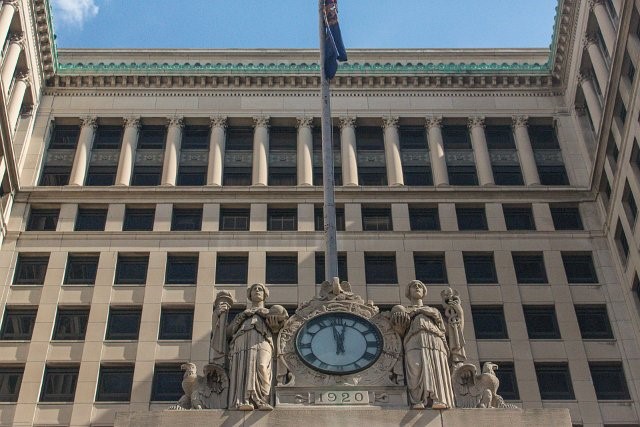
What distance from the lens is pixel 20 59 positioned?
168 ft

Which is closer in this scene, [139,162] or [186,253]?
[186,253]

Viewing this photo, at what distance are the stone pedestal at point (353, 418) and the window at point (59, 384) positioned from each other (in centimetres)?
1896

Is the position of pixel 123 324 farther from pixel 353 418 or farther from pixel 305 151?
pixel 353 418

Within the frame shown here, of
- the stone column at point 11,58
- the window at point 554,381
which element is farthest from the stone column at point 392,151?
the stone column at point 11,58

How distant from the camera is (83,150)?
51469 millimetres

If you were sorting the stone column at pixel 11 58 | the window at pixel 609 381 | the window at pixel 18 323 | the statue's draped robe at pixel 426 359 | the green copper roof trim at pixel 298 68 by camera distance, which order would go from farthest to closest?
the green copper roof trim at pixel 298 68 < the stone column at pixel 11 58 < the window at pixel 18 323 < the window at pixel 609 381 < the statue's draped robe at pixel 426 359

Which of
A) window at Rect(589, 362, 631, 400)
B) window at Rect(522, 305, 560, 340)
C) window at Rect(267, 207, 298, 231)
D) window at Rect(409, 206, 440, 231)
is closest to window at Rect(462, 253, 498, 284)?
window at Rect(522, 305, 560, 340)

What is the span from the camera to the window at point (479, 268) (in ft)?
149

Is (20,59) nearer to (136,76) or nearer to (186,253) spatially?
(136,76)

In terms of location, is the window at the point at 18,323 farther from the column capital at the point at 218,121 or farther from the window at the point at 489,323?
the window at the point at 489,323

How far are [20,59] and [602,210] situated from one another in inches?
1319

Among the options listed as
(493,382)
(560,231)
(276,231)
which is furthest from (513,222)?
(493,382)

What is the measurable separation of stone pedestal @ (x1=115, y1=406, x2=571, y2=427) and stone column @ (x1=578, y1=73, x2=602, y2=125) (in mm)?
29975

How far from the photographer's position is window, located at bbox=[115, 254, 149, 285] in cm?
4516
